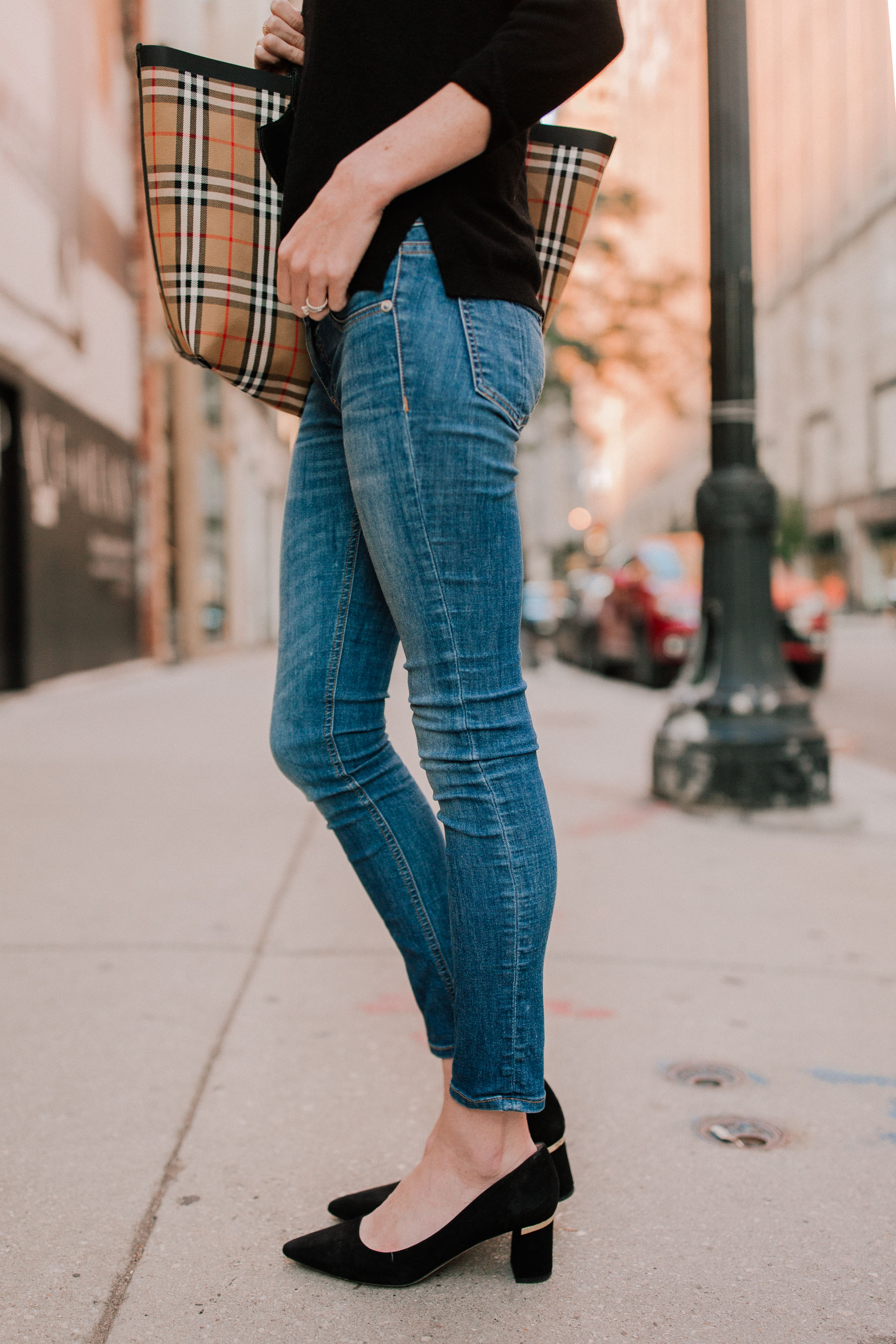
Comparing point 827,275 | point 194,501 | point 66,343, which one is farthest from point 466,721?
point 827,275

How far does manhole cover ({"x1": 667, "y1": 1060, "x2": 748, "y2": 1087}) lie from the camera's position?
2.09 meters

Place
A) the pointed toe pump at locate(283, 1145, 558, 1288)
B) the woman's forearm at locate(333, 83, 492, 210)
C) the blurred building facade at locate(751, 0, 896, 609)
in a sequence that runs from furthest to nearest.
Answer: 1. the blurred building facade at locate(751, 0, 896, 609)
2. the pointed toe pump at locate(283, 1145, 558, 1288)
3. the woman's forearm at locate(333, 83, 492, 210)

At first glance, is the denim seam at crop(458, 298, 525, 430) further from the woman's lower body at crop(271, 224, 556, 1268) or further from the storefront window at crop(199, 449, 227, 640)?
the storefront window at crop(199, 449, 227, 640)

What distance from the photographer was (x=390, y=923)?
61.6 inches

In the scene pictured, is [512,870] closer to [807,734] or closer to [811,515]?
[807,734]

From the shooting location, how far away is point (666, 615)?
11.1m

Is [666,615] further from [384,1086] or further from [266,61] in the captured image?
[266,61]

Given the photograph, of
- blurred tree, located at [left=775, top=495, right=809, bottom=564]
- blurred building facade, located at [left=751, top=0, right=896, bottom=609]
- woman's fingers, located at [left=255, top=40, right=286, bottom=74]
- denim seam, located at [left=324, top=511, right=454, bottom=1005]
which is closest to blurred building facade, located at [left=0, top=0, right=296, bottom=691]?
woman's fingers, located at [left=255, top=40, right=286, bottom=74]

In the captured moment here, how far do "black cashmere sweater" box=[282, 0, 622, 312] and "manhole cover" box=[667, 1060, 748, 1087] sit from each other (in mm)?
1436

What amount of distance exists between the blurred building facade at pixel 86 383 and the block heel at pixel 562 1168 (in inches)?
167

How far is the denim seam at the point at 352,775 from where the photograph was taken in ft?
4.98

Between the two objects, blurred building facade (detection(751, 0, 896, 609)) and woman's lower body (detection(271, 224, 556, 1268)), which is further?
blurred building facade (detection(751, 0, 896, 609))

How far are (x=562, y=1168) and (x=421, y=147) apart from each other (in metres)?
1.33

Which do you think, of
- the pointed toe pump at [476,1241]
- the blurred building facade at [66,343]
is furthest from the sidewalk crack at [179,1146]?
the blurred building facade at [66,343]
